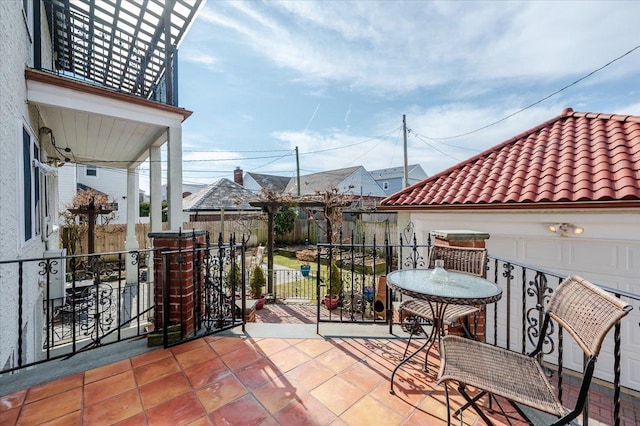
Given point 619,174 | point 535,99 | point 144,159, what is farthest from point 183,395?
point 535,99

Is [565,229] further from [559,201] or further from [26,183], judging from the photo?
[26,183]

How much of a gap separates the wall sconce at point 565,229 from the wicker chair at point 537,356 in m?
2.73

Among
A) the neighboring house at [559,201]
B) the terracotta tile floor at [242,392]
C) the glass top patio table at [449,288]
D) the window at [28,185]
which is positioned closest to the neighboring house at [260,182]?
the window at [28,185]

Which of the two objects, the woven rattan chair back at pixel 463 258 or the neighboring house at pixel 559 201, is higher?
the neighboring house at pixel 559 201

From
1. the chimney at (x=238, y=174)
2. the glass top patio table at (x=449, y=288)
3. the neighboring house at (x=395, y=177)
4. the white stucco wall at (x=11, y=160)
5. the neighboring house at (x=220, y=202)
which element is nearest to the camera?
the glass top patio table at (x=449, y=288)

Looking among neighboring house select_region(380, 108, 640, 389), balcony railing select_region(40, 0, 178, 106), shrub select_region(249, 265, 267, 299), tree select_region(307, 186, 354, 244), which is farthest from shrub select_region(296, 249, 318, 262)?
balcony railing select_region(40, 0, 178, 106)

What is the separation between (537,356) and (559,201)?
8.47ft

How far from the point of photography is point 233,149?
20734 millimetres

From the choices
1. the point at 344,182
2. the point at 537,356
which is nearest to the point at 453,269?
the point at 537,356

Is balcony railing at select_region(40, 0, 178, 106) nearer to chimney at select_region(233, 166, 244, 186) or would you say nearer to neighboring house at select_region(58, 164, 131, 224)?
neighboring house at select_region(58, 164, 131, 224)

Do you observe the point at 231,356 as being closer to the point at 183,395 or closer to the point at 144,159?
the point at 183,395

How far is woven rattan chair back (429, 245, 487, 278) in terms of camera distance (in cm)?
271

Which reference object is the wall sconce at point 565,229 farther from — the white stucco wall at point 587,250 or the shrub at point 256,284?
the shrub at point 256,284

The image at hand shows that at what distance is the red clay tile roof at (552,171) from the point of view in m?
3.53
